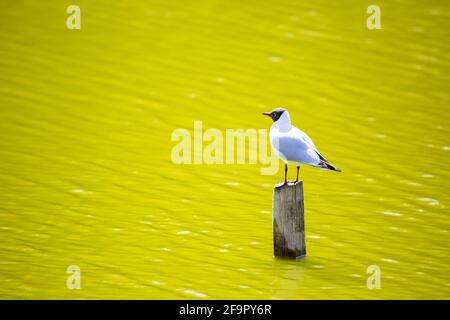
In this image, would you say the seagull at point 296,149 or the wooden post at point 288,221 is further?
the seagull at point 296,149

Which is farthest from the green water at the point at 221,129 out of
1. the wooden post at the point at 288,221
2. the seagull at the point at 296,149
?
the seagull at the point at 296,149

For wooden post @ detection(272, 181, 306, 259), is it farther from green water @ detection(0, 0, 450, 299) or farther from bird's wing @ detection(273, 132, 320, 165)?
bird's wing @ detection(273, 132, 320, 165)

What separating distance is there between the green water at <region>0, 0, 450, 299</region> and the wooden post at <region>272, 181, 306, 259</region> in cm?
17

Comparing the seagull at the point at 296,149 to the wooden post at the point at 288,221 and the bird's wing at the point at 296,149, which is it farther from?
the wooden post at the point at 288,221

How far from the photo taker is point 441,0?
67.7ft

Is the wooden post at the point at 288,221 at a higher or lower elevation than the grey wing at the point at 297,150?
lower

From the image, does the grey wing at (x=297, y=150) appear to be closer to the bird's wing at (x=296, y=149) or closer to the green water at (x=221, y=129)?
the bird's wing at (x=296, y=149)

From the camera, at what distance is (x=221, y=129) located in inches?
634

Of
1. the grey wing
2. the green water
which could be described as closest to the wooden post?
the green water

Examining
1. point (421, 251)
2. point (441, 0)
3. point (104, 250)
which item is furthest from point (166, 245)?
point (441, 0)

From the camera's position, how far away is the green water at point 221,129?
11844 millimetres

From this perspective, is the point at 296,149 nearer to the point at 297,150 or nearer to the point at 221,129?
the point at 297,150

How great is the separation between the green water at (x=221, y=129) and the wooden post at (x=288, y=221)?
0.54 ft

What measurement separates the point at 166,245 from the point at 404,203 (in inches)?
125
